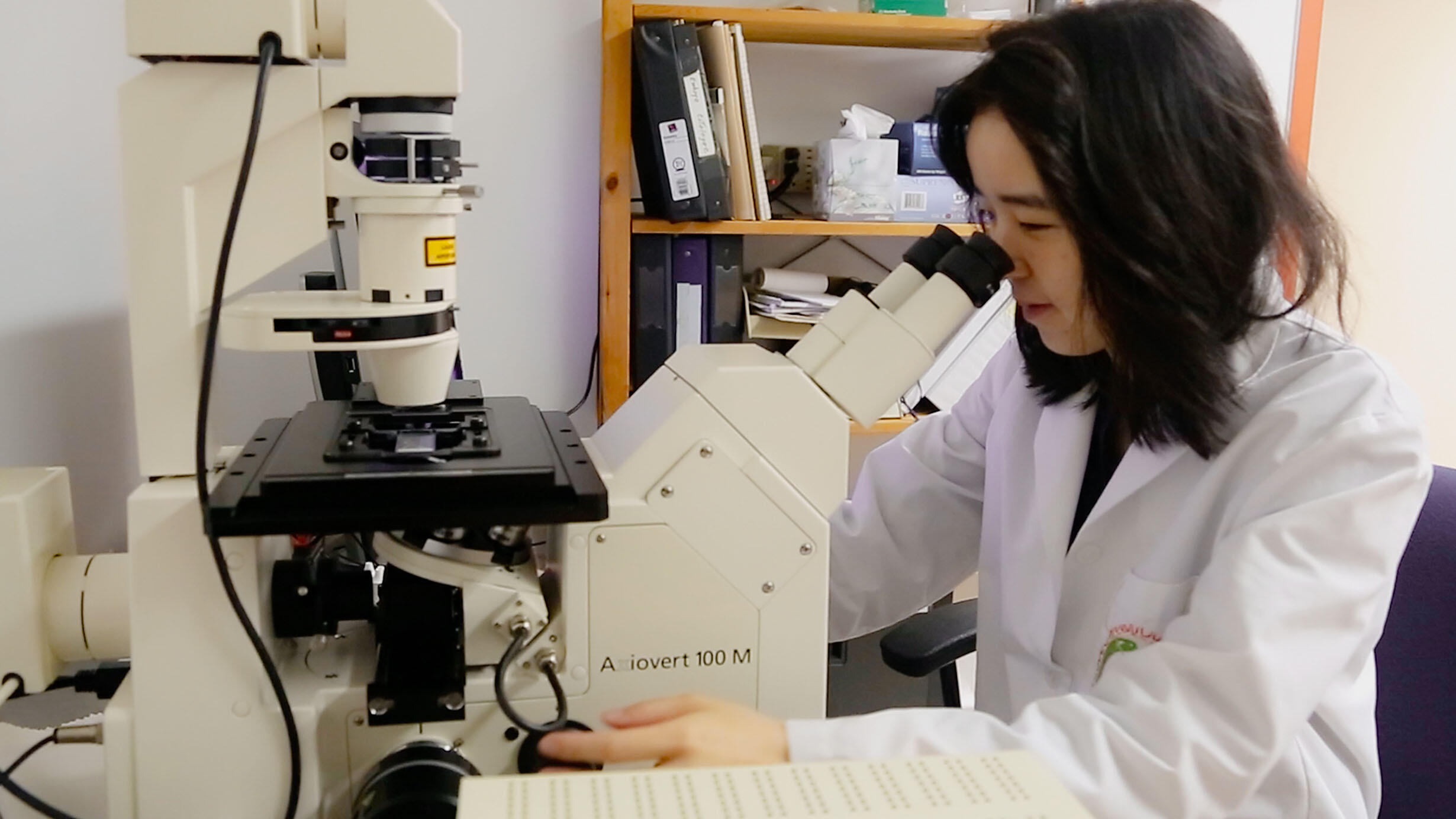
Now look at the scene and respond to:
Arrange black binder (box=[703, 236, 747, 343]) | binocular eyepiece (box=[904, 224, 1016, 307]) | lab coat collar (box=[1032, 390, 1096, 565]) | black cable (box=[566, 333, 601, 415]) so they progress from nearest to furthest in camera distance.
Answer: binocular eyepiece (box=[904, 224, 1016, 307]) < lab coat collar (box=[1032, 390, 1096, 565]) < black binder (box=[703, 236, 747, 343]) < black cable (box=[566, 333, 601, 415])

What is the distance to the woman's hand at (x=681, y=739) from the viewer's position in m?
0.68

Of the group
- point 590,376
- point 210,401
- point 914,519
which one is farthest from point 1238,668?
point 590,376

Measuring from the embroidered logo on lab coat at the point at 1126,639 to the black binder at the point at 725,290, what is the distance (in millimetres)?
959

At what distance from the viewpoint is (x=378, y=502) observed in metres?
0.71

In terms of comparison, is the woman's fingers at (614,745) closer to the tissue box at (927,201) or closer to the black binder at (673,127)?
the black binder at (673,127)

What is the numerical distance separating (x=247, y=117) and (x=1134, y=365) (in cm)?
72

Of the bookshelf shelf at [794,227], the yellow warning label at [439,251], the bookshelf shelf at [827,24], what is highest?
the bookshelf shelf at [827,24]

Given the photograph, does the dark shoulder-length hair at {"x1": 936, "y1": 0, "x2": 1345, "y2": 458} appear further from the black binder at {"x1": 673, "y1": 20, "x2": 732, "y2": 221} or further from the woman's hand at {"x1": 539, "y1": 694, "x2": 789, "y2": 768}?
the black binder at {"x1": 673, "y1": 20, "x2": 732, "y2": 221}

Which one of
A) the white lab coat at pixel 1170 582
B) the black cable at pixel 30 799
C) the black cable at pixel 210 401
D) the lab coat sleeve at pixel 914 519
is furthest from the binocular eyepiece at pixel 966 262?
the black cable at pixel 30 799

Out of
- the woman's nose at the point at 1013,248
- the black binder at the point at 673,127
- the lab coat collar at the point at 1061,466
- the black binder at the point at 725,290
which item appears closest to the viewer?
the woman's nose at the point at 1013,248

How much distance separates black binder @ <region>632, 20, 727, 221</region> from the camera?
5.24ft

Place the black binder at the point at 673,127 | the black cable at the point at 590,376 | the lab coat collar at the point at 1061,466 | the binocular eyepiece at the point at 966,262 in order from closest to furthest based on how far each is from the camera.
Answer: the binocular eyepiece at the point at 966,262, the lab coat collar at the point at 1061,466, the black binder at the point at 673,127, the black cable at the point at 590,376

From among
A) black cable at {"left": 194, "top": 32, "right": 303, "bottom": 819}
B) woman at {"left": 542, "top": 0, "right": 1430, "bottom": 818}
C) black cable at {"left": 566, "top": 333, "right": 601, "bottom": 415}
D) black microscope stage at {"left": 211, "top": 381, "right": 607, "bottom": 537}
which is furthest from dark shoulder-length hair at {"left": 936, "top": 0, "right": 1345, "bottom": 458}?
black cable at {"left": 566, "top": 333, "right": 601, "bottom": 415}

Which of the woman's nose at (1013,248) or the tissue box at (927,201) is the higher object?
the tissue box at (927,201)
